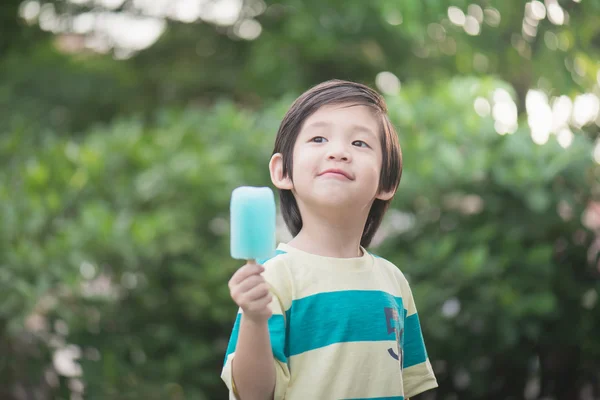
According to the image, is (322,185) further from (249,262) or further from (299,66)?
(299,66)

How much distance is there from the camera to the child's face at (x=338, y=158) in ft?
5.66

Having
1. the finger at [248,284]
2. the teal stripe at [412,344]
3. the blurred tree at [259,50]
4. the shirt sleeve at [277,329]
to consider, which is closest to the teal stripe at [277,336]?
the shirt sleeve at [277,329]

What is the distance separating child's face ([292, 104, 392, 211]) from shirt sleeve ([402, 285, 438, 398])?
13.3 inches

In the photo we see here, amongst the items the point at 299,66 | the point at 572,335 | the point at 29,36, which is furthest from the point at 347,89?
the point at 29,36

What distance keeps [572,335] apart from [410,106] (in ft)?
5.44

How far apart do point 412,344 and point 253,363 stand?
1.75 ft

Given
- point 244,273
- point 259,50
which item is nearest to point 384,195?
point 244,273

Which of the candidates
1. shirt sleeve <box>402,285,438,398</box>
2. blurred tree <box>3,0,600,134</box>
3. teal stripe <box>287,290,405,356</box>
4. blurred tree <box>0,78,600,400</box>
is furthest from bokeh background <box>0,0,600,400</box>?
teal stripe <box>287,290,405,356</box>

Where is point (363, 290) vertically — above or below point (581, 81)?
below

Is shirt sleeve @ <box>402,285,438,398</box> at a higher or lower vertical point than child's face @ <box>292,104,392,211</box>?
lower

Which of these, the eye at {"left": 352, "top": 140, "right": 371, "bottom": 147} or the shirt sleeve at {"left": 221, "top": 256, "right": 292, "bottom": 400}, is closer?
the shirt sleeve at {"left": 221, "top": 256, "right": 292, "bottom": 400}

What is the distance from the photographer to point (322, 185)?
1.72m

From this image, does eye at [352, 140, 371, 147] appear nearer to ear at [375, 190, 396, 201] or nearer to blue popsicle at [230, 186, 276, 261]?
ear at [375, 190, 396, 201]

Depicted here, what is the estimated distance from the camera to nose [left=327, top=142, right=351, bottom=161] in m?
1.72
